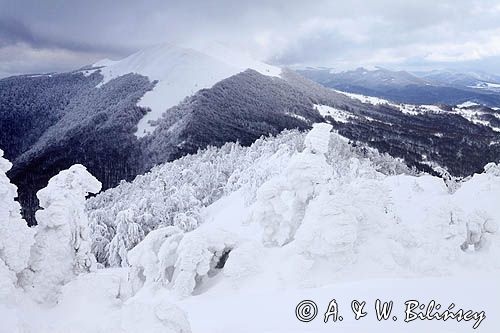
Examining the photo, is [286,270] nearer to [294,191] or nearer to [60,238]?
[294,191]

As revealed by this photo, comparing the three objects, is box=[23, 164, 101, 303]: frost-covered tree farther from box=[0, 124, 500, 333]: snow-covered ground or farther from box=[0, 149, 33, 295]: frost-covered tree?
box=[0, 149, 33, 295]: frost-covered tree

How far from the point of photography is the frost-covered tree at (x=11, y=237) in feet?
50.5

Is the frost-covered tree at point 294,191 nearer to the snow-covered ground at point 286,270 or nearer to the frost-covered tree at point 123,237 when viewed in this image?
the snow-covered ground at point 286,270

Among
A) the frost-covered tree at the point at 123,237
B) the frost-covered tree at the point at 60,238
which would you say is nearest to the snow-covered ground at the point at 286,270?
the frost-covered tree at the point at 60,238

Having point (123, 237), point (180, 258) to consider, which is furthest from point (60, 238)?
point (123, 237)

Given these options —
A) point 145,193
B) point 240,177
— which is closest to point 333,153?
point 240,177

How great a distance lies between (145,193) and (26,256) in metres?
85.6

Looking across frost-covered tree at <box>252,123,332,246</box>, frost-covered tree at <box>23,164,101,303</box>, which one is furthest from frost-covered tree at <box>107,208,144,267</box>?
frost-covered tree at <box>23,164,101,303</box>

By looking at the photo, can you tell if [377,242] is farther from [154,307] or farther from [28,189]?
[28,189]

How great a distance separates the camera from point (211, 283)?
2450cm

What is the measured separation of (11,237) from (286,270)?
12627mm

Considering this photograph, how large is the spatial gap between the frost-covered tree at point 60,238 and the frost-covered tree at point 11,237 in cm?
143

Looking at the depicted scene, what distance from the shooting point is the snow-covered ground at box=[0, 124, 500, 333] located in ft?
52.0

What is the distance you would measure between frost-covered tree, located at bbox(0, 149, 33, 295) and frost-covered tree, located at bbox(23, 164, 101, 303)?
1.43 m
